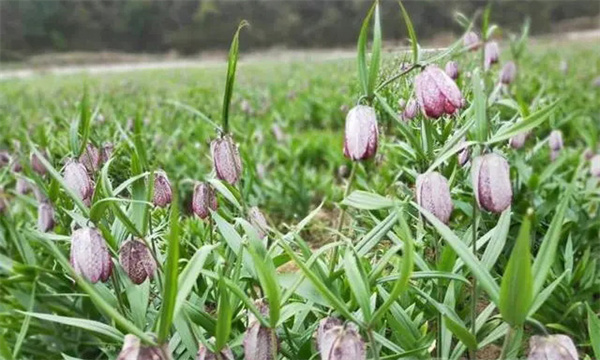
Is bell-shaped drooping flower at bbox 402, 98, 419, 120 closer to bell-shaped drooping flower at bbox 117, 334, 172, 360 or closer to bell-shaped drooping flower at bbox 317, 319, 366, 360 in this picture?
bell-shaped drooping flower at bbox 317, 319, 366, 360

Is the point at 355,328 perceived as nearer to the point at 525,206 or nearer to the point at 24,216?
the point at 525,206

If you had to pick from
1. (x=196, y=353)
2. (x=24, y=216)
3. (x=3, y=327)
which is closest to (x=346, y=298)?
(x=196, y=353)

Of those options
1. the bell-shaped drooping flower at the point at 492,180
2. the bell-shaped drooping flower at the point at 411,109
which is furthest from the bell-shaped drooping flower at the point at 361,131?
the bell-shaped drooping flower at the point at 411,109

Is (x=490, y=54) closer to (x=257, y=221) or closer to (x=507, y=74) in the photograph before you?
(x=507, y=74)

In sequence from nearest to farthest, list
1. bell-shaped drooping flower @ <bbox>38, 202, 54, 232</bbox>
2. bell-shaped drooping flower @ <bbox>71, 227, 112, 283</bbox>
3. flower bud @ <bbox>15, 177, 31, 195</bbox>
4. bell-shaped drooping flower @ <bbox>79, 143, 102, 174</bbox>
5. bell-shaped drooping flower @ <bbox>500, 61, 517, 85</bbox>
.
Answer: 1. bell-shaped drooping flower @ <bbox>71, 227, 112, 283</bbox>
2. bell-shaped drooping flower @ <bbox>79, 143, 102, 174</bbox>
3. bell-shaped drooping flower @ <bbox>38, 202, 54, 232</bbox>
4. flower bud @ <bbox>15, 177, 31, 195</bbox>
5. bell-shaped drooping flower @ <bbox>500, 61, 517, 85</bbox>

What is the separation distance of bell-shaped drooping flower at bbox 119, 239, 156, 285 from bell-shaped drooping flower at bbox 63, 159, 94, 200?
21cm

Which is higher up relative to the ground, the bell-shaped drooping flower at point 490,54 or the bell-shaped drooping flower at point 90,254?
the bell-shaped drooping flower at point 490,54

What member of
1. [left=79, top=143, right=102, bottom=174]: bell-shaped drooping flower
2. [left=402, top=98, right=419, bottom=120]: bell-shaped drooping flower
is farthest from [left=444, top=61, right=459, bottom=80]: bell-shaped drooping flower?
[left=79, top=143, right=102, bottom=174]: bell-shaped drooping flower

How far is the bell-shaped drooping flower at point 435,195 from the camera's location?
1.12 m

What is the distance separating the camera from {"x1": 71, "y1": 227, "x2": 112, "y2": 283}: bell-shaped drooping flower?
3.56 feet

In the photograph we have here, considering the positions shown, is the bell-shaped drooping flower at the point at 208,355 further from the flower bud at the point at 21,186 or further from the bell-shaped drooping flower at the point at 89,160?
the flower bud at the point at 21,186

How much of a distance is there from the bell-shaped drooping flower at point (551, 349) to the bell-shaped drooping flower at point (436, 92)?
412mm

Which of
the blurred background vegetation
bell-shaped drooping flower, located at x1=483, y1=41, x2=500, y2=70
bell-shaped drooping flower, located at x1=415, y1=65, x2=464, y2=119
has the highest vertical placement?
bell-shaped drooping flower, located at x1=415, y1=65, x2=464, y2=119

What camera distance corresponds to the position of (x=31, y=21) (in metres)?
22.2
